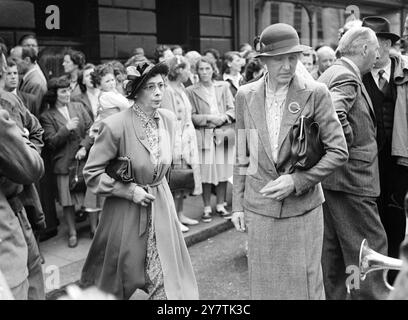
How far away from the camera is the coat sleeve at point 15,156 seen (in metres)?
2.71

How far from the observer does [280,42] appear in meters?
3.22

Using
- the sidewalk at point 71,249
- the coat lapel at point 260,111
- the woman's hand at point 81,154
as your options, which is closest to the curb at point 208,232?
the sidewalk at point 71,249

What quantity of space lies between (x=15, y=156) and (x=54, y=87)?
3354 mm

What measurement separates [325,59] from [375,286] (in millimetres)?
4736

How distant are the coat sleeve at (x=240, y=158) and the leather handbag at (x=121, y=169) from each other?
712 mm

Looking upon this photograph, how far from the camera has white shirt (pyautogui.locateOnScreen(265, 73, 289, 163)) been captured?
325cm

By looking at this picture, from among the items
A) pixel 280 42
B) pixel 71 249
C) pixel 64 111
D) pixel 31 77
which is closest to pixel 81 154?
pixel 64 111

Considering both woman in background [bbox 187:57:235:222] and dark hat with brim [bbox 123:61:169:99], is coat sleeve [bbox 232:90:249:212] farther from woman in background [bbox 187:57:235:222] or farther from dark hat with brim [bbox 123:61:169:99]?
woman in background [bbox 187:57:235:222]

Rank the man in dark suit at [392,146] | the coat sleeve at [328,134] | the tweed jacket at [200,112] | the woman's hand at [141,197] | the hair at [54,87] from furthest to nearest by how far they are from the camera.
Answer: the tweed jacket at [200,112], the hair at [54,87], the man in dark suit at [392,146], the woman's hand at [141,197], the coat sleeve at [328,134]

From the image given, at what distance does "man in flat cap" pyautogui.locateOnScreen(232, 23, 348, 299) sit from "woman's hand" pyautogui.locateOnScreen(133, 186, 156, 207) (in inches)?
27.1

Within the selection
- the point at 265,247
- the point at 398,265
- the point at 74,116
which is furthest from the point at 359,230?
the point at 74,116

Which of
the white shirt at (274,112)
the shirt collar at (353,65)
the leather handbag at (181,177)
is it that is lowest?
the leather handbag at (181,177)

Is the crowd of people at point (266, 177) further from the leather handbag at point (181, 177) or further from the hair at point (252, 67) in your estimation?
the hair at point (252, 67)

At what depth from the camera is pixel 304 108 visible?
10.6 ft
